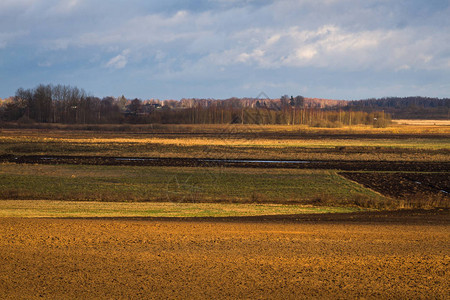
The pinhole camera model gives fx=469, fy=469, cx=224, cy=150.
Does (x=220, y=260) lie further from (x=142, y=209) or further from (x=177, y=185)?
(x=177, y=185)

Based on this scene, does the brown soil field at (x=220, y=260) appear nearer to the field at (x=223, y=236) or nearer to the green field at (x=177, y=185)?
the field at (x=223, y=236)

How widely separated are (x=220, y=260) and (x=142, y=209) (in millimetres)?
8856

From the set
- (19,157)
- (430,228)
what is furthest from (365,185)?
(19,157)

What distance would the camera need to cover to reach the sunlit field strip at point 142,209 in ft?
55.4

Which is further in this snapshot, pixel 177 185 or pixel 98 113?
pixel 98 113

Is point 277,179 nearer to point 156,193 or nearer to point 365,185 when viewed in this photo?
point 365,185

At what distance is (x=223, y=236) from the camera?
12.5 m

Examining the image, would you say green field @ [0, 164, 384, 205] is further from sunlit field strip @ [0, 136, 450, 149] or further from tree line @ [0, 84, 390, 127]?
tree line @ [0, 84, 390, 127]

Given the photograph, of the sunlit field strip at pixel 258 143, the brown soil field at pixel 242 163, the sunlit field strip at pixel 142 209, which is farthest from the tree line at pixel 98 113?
the sunlit field strip at pixel 142 209

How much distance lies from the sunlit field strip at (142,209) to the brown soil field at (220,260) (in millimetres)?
2553

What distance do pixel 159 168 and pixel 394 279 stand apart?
27201mm

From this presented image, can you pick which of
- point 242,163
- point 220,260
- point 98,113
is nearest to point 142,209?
point 220,260

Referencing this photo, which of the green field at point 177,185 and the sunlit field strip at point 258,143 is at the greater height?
the sunlit field strip at point 258,143

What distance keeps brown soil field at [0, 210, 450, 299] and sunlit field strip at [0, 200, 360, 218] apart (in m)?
2.55
